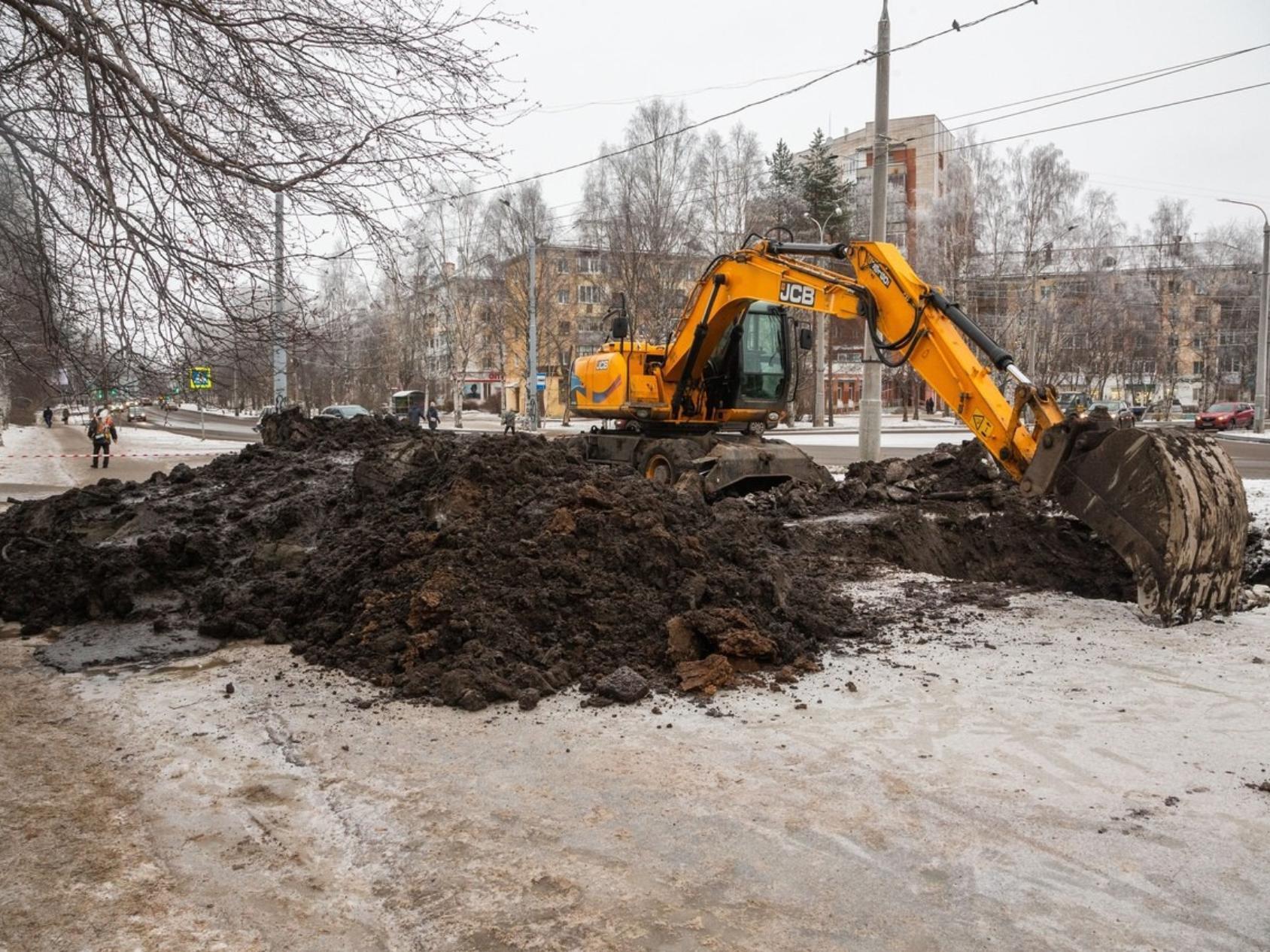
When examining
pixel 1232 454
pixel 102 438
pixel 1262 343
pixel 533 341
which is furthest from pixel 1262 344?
pixel 102 438

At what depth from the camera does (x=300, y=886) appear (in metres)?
3.44

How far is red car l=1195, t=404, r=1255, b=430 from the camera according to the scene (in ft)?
136

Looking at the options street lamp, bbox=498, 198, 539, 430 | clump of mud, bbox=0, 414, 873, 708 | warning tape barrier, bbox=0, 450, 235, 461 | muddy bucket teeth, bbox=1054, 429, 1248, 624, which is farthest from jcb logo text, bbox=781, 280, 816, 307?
street lamp, bbox=498, 198, 539, 430

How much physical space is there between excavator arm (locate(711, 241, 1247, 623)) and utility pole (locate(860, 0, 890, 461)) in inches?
259

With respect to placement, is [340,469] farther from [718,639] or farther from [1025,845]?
[1025,845]

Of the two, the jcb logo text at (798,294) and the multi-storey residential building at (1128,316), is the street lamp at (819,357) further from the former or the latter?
the jcb logo text at (798,294)

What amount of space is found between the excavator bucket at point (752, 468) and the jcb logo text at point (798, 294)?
218 centimetres

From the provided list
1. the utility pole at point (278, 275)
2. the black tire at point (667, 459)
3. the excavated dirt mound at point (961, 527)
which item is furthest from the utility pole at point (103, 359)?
A: the black tire at point (667, 459)

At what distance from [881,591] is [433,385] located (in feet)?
189

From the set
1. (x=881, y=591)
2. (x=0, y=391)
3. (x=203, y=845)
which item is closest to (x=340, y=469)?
(x=0, y=391)

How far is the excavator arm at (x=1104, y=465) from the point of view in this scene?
680 cm

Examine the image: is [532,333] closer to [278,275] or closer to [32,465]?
[32,465]

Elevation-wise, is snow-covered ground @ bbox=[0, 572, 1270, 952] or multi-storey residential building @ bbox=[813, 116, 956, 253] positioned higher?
multi-storey residential building @ bbox=[813, 116, 956, 253]

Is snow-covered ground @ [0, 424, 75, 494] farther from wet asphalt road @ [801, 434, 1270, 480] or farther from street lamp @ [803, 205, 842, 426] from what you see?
street lamp @ [803, 205, 842, 426]
